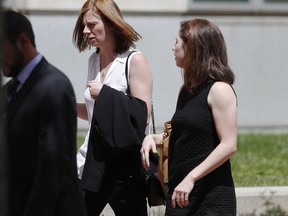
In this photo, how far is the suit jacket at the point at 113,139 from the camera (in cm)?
561

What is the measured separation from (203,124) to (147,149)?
1.21ft

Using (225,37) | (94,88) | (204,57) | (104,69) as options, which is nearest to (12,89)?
(94,88)

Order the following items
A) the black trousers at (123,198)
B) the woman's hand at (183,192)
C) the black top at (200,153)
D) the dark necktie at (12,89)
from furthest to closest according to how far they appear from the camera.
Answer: the black trousers at (123,198), the black top at (200,153), the woman's hand at (183,192), the dark necktie at (12,89)

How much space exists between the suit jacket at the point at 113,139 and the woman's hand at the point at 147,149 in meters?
0.09

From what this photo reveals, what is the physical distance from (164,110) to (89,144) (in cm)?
762

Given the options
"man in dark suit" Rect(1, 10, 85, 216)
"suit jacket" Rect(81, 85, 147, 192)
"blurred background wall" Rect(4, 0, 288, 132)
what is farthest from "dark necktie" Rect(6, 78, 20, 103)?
"blurred background wall" Rect(4, 0, 288, 132)

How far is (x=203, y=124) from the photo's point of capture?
209 inches

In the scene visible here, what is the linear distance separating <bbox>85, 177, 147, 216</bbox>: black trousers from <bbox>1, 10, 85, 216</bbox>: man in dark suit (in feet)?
3.91

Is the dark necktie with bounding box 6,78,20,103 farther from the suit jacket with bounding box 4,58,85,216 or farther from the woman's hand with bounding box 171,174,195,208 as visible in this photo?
the woman's hand with bounding box 171,174,195,208

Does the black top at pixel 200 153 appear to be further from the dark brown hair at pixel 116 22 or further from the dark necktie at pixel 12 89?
the dark necktie at pixel 12 89

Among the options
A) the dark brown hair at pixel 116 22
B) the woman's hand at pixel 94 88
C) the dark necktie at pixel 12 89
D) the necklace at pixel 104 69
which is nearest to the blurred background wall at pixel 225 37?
the necklace at pixel 104 69

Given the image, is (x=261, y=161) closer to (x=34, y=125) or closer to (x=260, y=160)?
(x=260, y=160)

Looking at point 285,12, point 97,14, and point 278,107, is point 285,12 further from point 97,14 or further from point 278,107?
point 97,14

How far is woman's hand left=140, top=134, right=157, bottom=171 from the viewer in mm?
5465
